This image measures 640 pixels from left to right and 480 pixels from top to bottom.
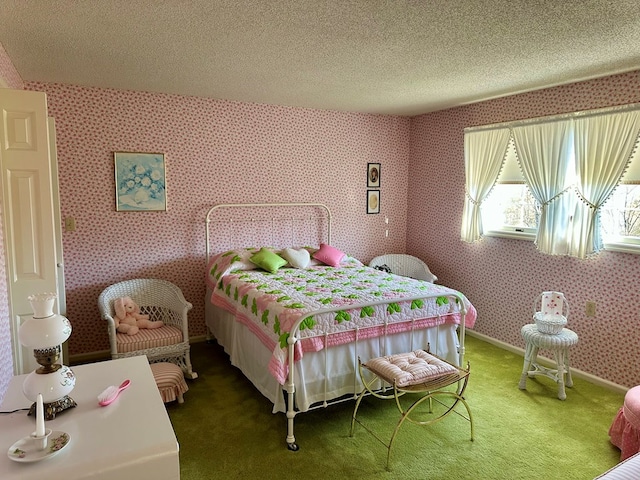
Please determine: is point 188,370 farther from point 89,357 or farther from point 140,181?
point 140,181

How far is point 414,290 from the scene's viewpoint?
3557 mm

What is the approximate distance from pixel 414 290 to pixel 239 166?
7.23 feet

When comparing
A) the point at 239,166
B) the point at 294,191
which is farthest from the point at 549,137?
the point at 239,166

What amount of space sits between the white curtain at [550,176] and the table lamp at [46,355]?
3.72 meters

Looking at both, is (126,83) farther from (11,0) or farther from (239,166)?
(11,0)

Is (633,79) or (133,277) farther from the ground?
(633,79)

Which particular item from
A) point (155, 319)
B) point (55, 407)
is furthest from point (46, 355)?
point (155, 319)

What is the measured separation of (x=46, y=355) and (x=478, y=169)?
4.14 m

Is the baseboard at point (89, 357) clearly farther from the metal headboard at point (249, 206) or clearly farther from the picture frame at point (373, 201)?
the picture frame at point (373, 201)

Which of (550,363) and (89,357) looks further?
(89,357)

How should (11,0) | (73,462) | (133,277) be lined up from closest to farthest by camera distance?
(73,462) < (11,0) < (133,277)

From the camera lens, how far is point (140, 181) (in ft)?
13.8

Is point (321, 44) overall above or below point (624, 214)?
above

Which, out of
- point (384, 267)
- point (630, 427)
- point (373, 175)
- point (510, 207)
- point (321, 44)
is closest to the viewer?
point (630, 427)
